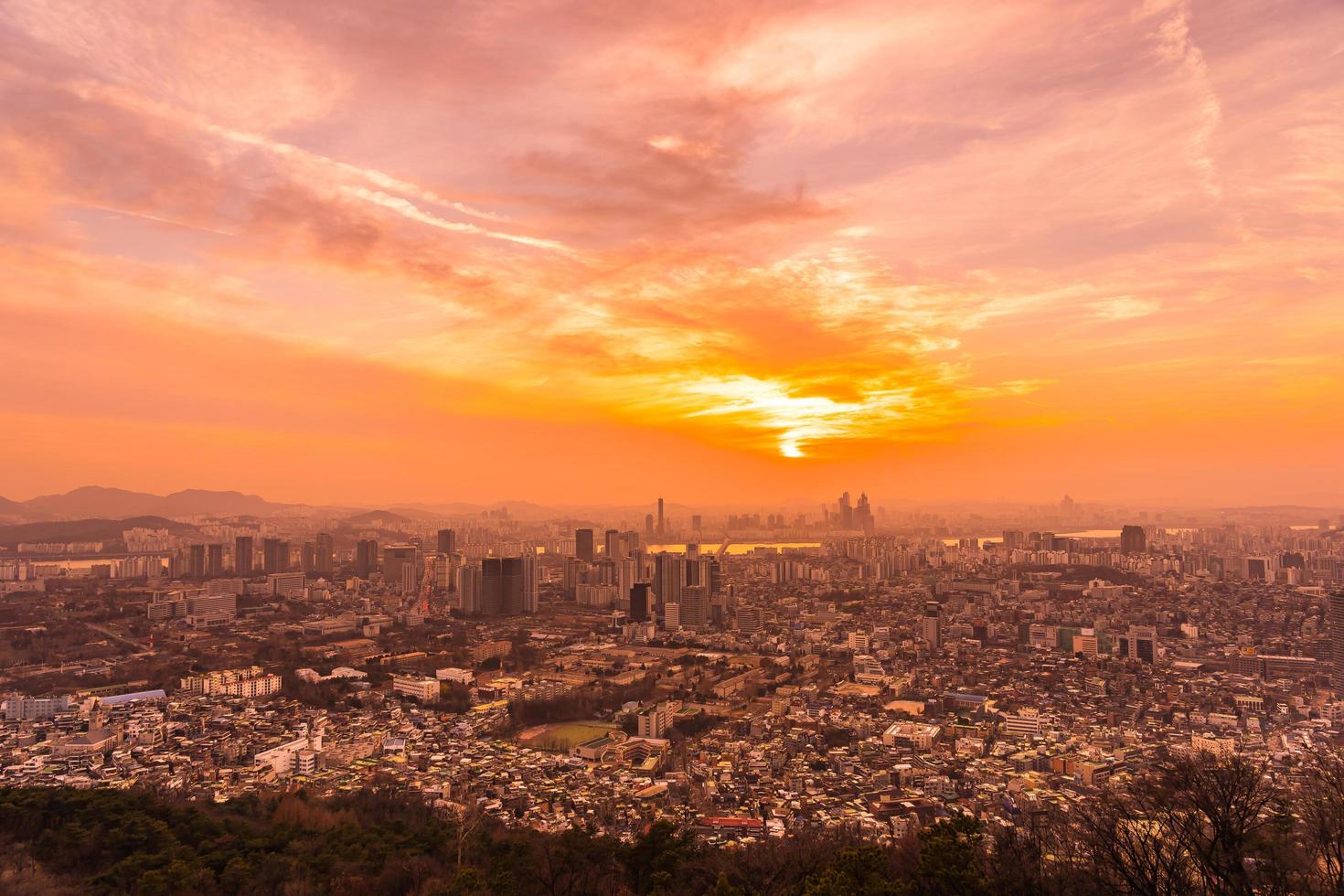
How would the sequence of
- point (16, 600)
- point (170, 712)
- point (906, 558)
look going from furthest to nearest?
point (906, 558)
point (16, 600)
point (170, 712)

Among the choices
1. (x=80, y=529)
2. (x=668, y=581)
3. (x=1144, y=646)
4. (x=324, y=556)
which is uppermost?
(x=80, y=529)

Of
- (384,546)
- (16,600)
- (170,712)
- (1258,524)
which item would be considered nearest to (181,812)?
(170,712)

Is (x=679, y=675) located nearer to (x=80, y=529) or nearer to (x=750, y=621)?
(x=750, y=621)

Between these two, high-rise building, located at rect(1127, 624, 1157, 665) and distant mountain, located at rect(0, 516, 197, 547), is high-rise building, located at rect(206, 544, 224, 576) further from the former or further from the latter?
high-rise building, located at rect(1127, 624, 1157, 665)

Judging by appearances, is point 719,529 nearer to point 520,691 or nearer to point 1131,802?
point 520,691

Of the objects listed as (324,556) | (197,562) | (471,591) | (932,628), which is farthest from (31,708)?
(324,556)
